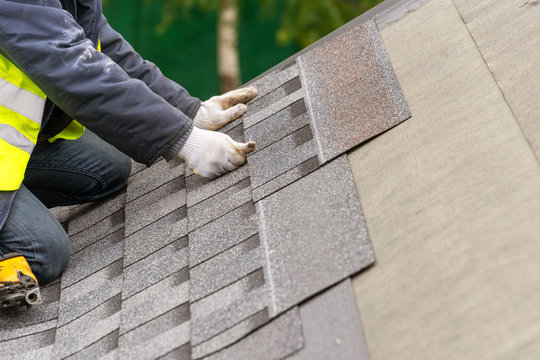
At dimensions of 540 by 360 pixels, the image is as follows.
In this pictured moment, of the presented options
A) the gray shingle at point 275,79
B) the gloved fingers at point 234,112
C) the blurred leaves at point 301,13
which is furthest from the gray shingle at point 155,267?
the blurred leaves at point 301,13

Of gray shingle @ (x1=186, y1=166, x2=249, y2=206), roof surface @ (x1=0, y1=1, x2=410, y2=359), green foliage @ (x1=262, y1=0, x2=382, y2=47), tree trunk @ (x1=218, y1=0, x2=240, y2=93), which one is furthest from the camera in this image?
tree trunk @ (x1=218, y1=0, x2=240, y2=93)

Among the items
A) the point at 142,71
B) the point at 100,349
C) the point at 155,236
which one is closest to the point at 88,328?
the point at 100,349

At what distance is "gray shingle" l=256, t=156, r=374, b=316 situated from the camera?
1.73 metres

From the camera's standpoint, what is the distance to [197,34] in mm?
8305

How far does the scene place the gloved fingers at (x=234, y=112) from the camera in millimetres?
2943

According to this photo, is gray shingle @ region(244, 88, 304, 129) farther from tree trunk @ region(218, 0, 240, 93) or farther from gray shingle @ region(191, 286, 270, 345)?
tree trunk @ region(218, 0, 240, 93)

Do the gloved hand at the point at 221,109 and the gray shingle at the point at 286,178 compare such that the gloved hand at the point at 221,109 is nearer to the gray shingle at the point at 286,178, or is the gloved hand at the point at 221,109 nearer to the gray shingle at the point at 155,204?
the gray shingle at the point at 155,204

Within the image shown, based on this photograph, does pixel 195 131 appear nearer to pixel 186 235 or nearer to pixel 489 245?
pixel 186 235

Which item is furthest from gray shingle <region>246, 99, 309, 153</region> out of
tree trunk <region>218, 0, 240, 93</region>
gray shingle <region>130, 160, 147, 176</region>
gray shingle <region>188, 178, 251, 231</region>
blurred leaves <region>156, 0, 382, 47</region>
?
tree trunk <region>218, 0, 240, 93</region>

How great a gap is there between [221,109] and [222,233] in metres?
0.96

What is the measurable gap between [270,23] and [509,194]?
687cm

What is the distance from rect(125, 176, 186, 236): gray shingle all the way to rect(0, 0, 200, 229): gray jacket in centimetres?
18

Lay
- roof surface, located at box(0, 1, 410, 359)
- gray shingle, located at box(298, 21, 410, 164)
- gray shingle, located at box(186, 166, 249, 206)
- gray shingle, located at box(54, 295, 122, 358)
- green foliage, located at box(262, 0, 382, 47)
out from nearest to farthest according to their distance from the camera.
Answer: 1. roof surface, located at box(0, 1, 410, 359)
2. gray shingle, located at box(54, 295, 122, 358)
3. gray shingle, located at box(298, 21, 410, 164)
4. gray shingle, located at box(186, 166, 249, 206)
5. green foliage, located at box(262, 0, 382, 47)

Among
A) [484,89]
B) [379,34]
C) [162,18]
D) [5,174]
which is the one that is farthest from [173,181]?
[162,18]
